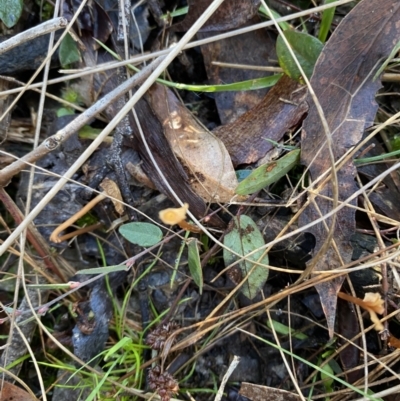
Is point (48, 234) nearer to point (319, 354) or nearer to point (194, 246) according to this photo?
point (194, 246)

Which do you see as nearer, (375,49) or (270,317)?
(375,49)

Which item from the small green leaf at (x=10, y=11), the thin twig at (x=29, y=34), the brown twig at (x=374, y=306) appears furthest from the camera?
the small green leaf at (x=10, y=11)

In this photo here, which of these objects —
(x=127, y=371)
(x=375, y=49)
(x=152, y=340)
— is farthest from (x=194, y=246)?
(x=375, y=49)

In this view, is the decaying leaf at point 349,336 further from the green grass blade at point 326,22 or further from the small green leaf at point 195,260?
the green grass blade at point 326,22

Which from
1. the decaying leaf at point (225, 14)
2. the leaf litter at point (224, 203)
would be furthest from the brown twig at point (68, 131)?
the decaying leaf at point (225, 14)

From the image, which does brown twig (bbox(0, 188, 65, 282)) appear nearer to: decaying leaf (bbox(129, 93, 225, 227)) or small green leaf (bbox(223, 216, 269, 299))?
decaying leaf (bbox(129, 93, 225, 227))

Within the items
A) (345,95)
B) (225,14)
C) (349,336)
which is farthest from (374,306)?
(225,14)
